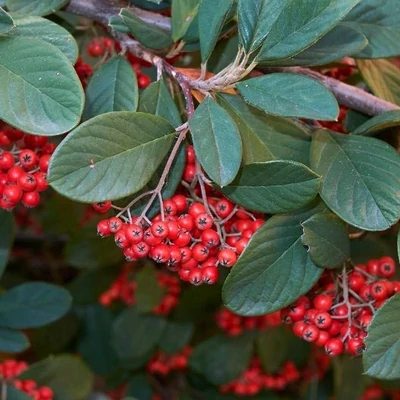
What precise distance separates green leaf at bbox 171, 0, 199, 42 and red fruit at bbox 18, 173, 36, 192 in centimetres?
32

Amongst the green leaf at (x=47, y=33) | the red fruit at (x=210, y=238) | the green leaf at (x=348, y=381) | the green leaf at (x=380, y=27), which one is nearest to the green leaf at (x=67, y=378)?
the green leaf at (x=348, y=381)

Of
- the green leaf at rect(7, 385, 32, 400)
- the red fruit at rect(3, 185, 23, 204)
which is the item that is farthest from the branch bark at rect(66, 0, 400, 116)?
the green leaf at rect(7, 385, 32, 400)

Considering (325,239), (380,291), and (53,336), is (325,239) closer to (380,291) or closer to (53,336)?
(380,291)

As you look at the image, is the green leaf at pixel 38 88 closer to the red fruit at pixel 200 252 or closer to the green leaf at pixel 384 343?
the red fruit at pixel 200 252

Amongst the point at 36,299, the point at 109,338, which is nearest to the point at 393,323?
the point at 36,299

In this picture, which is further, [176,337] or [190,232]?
[176,337]

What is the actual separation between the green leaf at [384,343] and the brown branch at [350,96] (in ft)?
1.10

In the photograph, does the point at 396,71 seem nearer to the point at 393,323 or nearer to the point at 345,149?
the point at 345,149

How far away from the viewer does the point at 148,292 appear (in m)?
1.85

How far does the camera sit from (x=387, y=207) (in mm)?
935

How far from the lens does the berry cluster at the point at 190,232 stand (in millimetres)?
930

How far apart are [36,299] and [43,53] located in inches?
31.9

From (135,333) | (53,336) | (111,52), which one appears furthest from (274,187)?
(53,336)

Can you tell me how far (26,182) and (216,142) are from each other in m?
0.29
